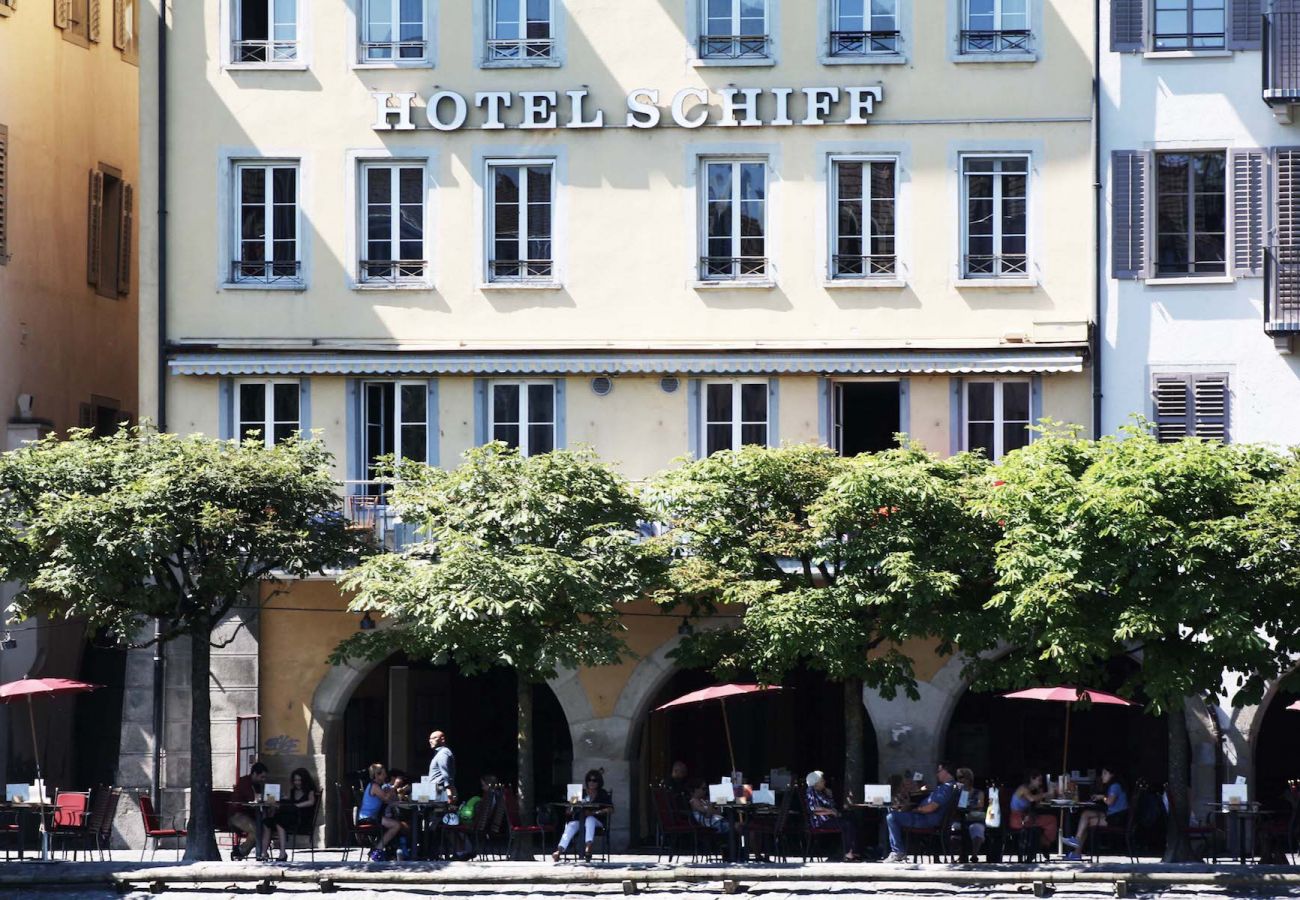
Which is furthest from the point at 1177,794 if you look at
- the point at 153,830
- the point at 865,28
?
the point at 153,830

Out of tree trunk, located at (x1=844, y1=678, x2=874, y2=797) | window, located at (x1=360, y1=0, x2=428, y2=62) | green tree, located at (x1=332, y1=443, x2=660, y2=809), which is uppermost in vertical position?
window, located at (x1=360, y1=0, x2=428, y2=62)

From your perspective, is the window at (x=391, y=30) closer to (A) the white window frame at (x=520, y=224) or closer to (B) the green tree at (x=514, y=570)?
(A) the white window frame at (x=520, y=224)

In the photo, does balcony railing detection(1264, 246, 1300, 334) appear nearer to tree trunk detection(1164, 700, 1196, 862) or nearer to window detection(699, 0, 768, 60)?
tree trunk detection(1164, 700, 1196, 862)

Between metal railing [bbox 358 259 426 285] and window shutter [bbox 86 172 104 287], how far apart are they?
20.2 feet

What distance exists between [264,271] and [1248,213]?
13009 mm

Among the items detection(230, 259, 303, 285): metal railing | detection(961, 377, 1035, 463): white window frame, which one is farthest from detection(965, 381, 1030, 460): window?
detection(230, 259, 303, 285): metal railing

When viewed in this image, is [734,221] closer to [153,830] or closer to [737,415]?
[737,415]

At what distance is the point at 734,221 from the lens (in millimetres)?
37969

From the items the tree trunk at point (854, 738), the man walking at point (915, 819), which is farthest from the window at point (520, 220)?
the man walking at point (915, 819)

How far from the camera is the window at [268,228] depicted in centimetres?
3850

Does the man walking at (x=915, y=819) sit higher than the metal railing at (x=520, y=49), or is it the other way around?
the metal railing at (x=520, y=49)

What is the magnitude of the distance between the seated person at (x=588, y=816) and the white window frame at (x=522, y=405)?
15.9ft

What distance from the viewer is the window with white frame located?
38625 millimetres

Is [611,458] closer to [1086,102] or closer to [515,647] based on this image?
[515,647]
